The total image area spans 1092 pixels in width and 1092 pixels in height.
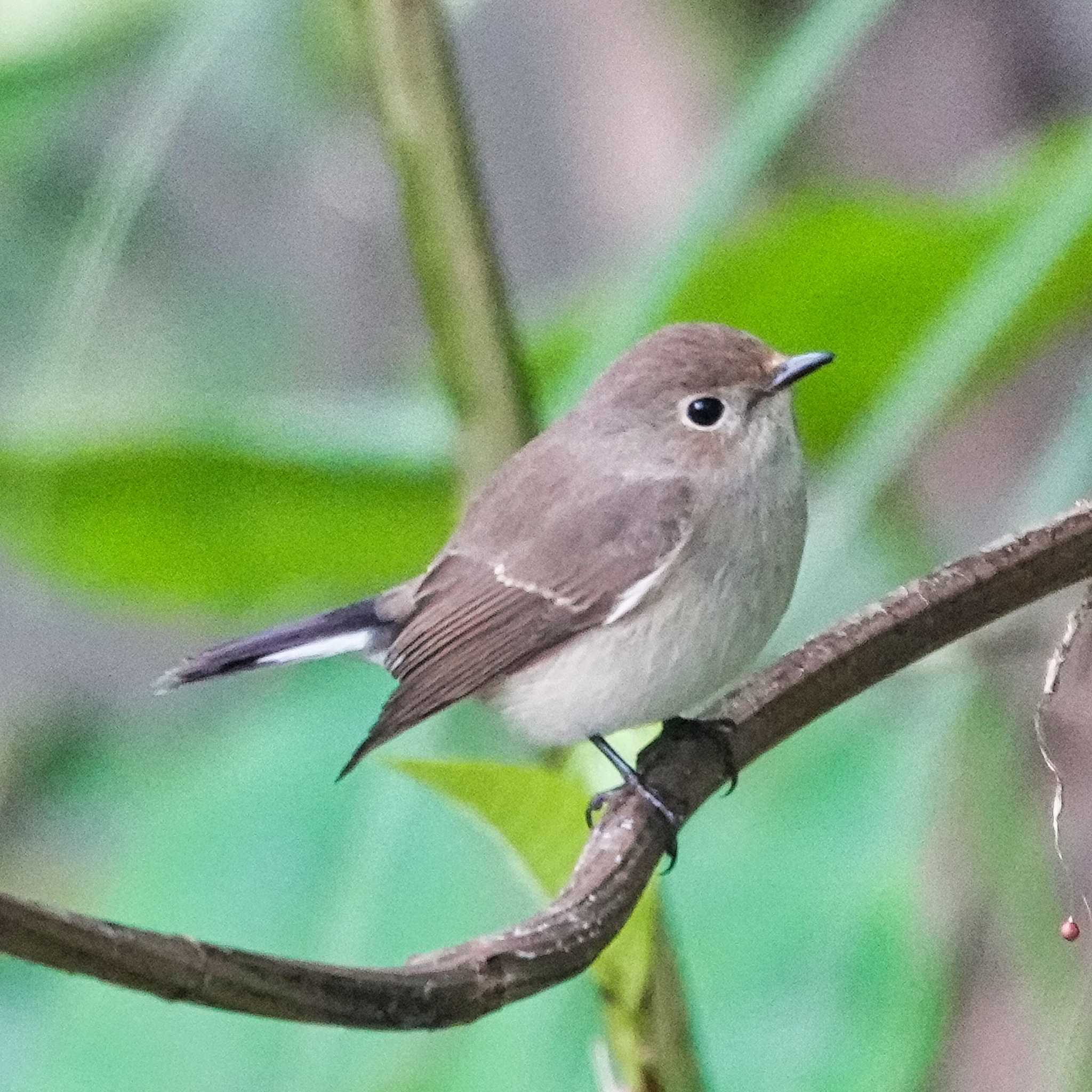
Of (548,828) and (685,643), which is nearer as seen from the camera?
(548,828)

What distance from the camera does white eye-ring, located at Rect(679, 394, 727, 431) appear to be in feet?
4.75

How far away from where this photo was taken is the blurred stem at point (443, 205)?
1.13 metres

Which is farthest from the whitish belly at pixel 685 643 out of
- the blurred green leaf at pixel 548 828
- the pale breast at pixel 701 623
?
the blurred green leaf at pixel 548 828

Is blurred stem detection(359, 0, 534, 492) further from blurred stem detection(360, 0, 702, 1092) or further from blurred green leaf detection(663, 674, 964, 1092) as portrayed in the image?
blurred green leaf detection(663, 674, 964, 1092)

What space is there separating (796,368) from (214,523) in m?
0.59

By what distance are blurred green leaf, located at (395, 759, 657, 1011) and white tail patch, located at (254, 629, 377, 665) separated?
0.53m

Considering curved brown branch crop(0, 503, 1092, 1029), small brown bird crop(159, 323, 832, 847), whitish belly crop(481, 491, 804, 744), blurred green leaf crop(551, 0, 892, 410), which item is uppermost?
blurred green leaf crop(551, 0, 892, 410)

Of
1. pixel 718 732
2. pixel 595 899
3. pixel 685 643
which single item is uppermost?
pixel 685 643

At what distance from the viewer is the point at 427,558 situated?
1676 mm

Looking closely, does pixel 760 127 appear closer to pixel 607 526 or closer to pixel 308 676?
pixel 607 526

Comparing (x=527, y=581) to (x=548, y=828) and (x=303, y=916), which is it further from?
(x=548, y=828)

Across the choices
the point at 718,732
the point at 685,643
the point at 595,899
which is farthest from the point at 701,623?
the point at 595,899

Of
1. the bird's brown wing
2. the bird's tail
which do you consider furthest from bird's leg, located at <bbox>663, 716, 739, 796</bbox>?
the bird's tail

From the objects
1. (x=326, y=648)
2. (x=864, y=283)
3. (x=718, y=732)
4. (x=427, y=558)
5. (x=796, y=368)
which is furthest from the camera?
(x=427, y=558)
